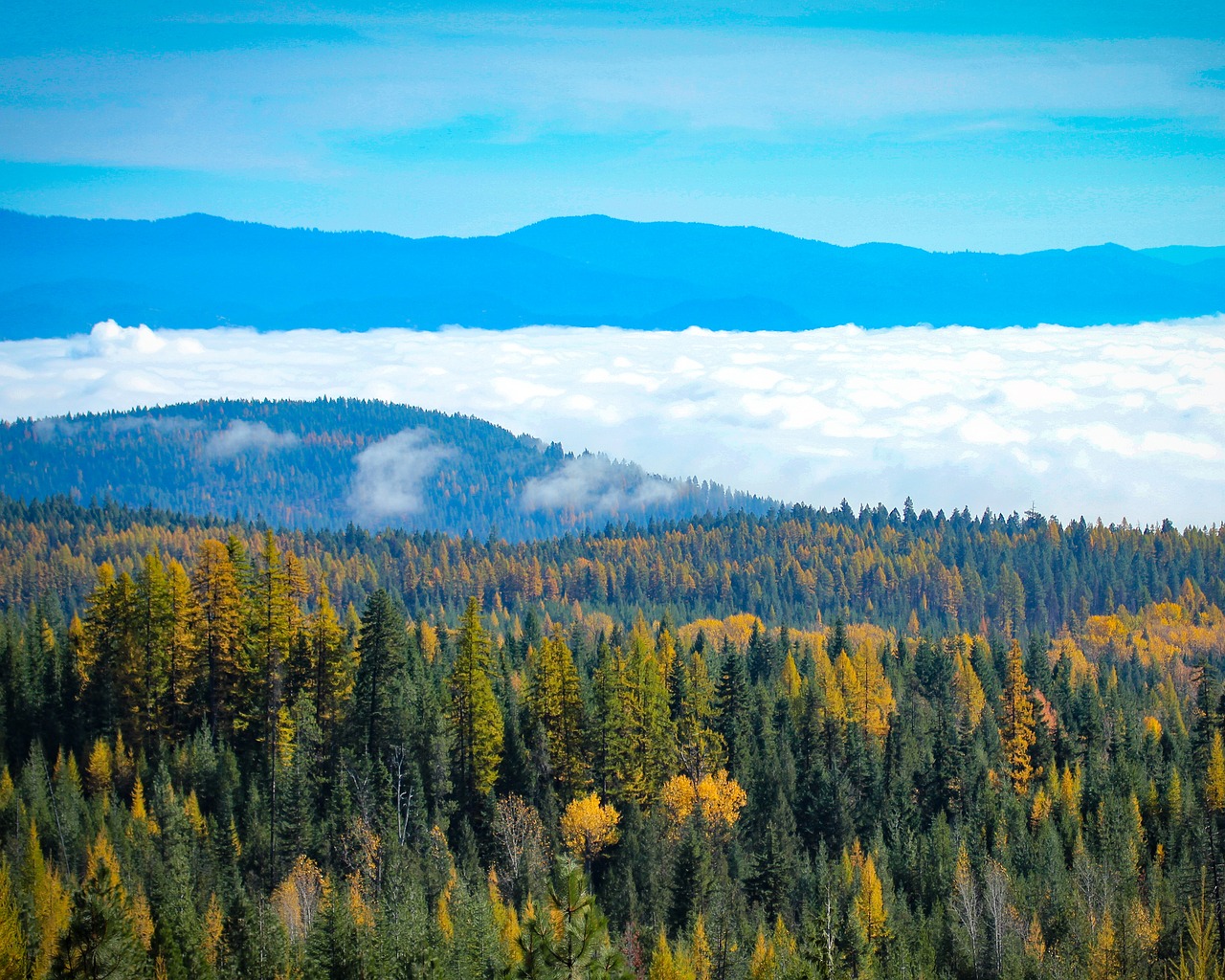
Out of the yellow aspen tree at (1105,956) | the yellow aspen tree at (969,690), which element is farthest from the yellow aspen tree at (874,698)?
the yellow aspen tree at (1105,956)

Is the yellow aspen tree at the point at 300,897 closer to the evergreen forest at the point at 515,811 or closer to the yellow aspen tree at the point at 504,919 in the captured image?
the evergreen forest at the point at 515,811

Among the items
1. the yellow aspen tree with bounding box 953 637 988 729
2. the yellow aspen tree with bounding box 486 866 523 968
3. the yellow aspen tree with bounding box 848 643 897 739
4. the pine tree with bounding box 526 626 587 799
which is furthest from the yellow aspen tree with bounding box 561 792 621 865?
the yellow aspen tree with bounding box 953 637 988 729

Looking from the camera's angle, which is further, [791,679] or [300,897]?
[791,679]

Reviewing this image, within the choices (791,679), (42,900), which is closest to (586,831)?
(42,900)

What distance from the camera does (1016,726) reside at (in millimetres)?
101812

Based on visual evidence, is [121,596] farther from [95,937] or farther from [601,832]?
[95,937]

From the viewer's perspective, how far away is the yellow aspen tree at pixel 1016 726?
9988cm

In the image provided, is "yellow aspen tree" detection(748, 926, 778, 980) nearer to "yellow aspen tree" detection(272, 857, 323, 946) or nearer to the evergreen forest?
the evergreen forest

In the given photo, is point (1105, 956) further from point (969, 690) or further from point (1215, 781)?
point (969, 690)

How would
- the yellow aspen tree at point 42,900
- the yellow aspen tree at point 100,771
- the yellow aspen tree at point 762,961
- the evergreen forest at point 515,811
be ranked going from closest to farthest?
the yellow aspen tree at point 42,900 < the yellow aspen tree at point 762,961 < the evergreen forest at point 515,811 < the yellow aspen tree at point 100,771

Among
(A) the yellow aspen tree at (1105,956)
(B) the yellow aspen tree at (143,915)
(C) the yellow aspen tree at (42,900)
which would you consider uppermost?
(C) the yellow aspen tree at (42,900)

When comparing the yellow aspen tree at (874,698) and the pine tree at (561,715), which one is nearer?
the pine tree at (561,715)

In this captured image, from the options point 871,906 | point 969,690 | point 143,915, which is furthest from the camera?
point 969,690

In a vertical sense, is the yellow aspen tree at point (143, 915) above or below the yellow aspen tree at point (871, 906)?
above
